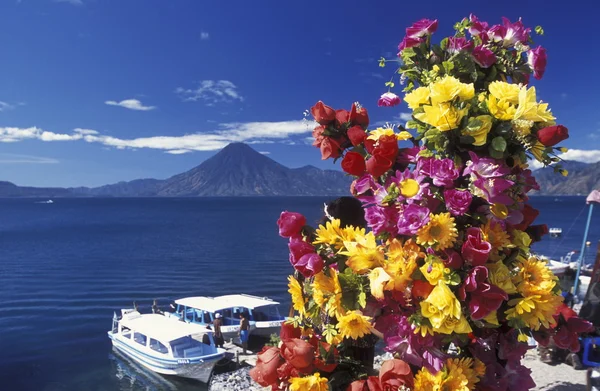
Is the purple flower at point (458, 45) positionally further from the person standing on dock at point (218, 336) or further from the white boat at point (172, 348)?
the person standing on dock at point (218, 336)

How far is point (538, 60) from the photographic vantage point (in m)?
2.90

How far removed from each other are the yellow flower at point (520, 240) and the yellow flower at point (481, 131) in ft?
2.01

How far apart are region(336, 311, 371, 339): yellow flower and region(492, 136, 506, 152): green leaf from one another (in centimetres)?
123

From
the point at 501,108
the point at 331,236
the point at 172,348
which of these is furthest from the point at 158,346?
the point at 501,108

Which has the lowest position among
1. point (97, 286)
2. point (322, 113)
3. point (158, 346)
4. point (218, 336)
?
point (97, 286)

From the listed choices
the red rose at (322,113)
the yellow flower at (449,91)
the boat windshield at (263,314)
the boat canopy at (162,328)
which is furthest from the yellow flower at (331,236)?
the boat windshield at (263,314)

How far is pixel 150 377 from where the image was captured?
21672 millimetres

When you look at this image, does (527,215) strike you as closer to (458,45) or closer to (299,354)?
(458,45)

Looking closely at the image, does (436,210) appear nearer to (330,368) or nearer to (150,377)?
(330,368)

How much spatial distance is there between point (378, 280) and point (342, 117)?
3.93 ft

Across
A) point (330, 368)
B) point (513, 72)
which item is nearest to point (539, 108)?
point (513, 72)

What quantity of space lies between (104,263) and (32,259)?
11.7 m

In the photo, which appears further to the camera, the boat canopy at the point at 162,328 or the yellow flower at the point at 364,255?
the boat canopy at the point at 162,328

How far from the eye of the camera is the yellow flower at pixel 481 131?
2468mm
